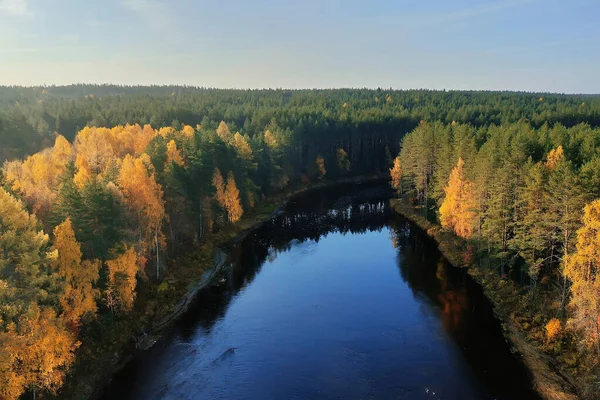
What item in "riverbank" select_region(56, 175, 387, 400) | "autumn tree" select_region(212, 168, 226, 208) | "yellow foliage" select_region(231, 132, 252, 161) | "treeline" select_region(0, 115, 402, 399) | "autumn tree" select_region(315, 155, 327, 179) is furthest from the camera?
"autumn tree" select_region(315, 155, 327, 179)

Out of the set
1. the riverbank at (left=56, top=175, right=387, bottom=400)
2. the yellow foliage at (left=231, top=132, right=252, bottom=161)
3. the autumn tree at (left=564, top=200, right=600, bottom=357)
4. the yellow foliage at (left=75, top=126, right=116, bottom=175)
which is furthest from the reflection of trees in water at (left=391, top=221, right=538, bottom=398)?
the yellow foliage at (left=75, top=126, right=116, bottom=175)

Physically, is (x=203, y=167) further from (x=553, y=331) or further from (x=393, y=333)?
(x=553, y=331)

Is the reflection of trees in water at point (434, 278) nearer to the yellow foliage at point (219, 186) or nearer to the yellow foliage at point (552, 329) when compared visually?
the yellow foliage at point (552, 329)

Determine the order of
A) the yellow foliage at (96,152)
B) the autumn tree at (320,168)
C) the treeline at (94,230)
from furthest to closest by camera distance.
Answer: the autumn tree at (320,168)
the yellow foliage at (96,152)
the treeline at (94,230)

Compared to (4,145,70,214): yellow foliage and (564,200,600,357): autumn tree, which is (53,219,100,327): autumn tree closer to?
(4,145,70,214): yellow foliage

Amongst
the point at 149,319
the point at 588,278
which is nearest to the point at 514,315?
the point at 588,278

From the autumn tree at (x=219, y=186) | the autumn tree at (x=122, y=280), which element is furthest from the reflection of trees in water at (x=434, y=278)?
the autumn tree at (x=122, y=280)

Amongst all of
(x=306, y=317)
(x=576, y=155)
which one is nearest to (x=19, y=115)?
(x=306, y=317)

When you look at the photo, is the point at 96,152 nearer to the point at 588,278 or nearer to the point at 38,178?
the point at 38,178
